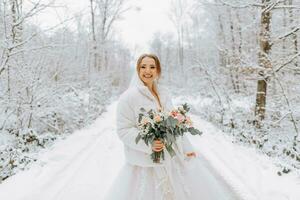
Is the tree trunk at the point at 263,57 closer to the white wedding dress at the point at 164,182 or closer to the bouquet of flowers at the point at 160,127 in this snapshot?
the white wedding dress at the point at 164,182

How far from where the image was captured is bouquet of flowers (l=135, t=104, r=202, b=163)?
3.17 metres

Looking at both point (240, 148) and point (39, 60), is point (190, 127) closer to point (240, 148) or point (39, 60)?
point (240, 148)

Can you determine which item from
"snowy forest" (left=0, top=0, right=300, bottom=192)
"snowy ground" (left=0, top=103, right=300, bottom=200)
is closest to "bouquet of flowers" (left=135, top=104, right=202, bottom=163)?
"snowy ground" (left=0, top=103, right=300, bottom=200)

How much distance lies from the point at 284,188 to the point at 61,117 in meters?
8.13

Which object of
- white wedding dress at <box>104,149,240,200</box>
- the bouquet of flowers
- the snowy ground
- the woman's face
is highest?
the woman's face

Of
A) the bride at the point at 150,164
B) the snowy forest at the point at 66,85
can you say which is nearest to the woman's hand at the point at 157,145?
the bride at the point at 150,164

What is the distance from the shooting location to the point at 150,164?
3424 millimetres

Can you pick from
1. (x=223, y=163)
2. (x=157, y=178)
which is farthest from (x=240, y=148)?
(x=157, y=178)

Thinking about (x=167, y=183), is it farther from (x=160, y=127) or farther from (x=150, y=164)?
(x=160, y=127)

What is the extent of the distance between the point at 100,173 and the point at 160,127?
11.1ft

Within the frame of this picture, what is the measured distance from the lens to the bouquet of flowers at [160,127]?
3168 mm

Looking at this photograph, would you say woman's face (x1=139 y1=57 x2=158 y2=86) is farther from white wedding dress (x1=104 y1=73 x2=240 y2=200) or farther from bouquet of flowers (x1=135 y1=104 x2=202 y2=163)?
bouquet of flowers (x1=135 y1=104 x2=202 y2=163)

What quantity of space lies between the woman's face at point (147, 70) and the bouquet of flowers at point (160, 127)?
0.50 metres

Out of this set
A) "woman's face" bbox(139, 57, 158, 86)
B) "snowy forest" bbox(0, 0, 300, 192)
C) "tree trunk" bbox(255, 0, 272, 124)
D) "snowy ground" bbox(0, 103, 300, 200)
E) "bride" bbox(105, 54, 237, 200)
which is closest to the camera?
"bride" bbox(105, 54, 237, 200)
